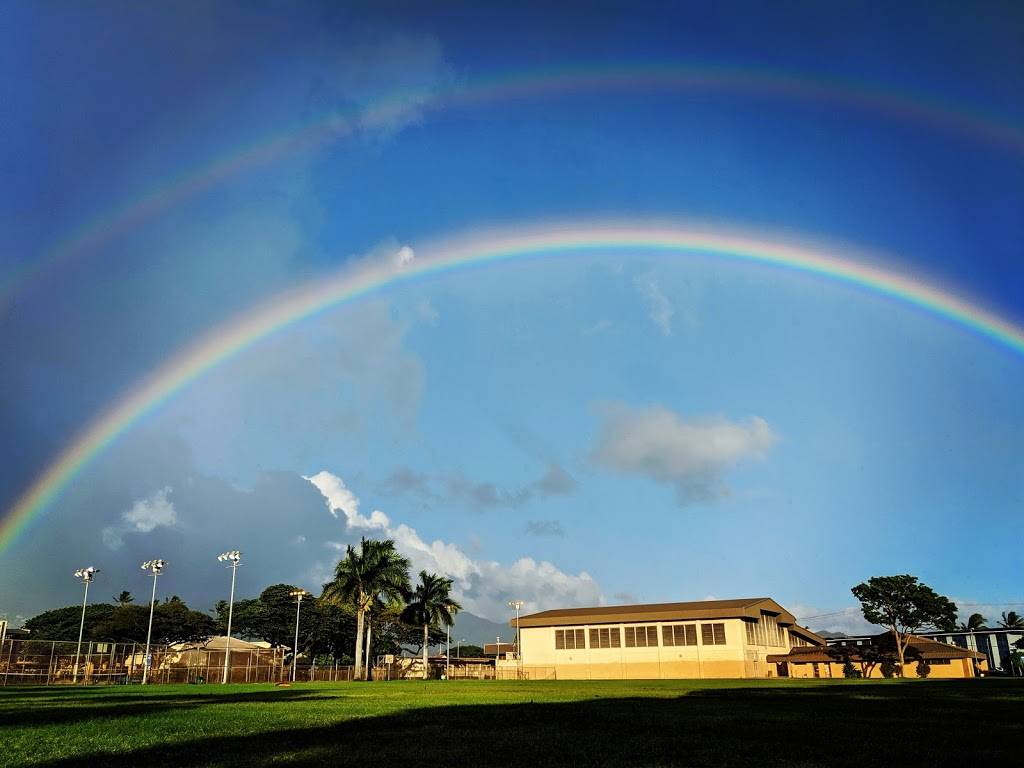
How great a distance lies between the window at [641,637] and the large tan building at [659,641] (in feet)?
0.33

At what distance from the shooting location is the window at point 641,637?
8169 cm

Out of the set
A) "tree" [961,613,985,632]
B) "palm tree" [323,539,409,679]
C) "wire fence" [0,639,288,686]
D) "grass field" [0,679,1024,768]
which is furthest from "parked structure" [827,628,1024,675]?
"grass field" [0,679,1024,768]

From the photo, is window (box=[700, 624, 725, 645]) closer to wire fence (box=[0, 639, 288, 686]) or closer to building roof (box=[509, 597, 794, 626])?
building roof (box=[509, 597, 794, 626])

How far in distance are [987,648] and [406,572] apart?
435ft

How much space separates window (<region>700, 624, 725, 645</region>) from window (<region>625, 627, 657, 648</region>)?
4.97 m

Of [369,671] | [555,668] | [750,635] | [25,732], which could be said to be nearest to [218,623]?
[369,671]

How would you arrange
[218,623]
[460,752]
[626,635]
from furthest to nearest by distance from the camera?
[218,623], [626,635], [460,752]

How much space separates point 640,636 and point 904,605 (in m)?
30.0

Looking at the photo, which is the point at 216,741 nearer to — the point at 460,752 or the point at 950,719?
the point at 460,752

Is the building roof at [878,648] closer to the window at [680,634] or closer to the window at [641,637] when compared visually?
the window at [680,634]

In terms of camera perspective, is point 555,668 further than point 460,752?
Yes

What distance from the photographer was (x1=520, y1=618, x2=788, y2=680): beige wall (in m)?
77.2

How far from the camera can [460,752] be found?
10648mm

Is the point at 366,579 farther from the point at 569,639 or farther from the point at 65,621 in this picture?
the point at 65,621
